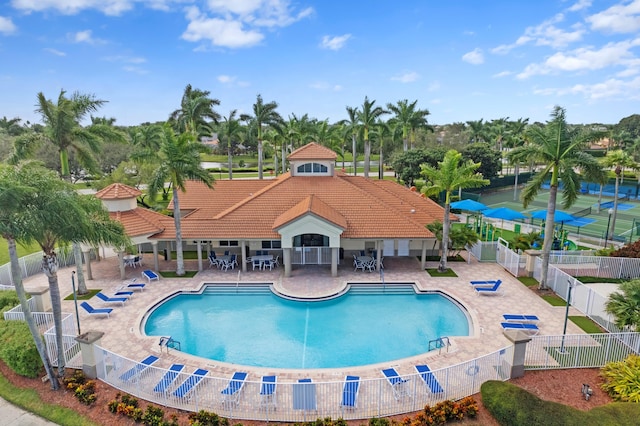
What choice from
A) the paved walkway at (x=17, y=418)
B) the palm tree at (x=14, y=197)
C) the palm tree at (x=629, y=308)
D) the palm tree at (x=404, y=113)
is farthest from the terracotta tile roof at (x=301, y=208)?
the palm tree at (x=404, y=113)

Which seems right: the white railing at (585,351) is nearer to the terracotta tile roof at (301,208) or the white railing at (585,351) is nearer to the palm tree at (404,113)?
the terracotta tile roof at (301,208)

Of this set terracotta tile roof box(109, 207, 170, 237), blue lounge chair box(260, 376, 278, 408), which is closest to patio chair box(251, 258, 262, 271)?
terracotta tile roof box(109, 207, 170, 237)

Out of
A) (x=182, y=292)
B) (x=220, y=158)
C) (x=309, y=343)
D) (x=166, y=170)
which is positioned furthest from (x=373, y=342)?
(x=220, y=158)

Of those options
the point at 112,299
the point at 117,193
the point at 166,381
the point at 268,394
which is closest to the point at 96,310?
the point at 112,299

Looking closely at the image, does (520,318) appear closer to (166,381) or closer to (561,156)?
(561,156)

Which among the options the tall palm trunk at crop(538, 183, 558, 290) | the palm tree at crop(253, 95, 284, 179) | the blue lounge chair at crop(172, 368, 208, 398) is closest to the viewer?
the blue lounge chair at crop(172, 368, 208, 398)

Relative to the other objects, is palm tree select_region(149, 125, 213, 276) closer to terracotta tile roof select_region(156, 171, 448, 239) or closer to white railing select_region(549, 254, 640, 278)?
terracotta tile roof select_region(156, 171, 448, 239)
